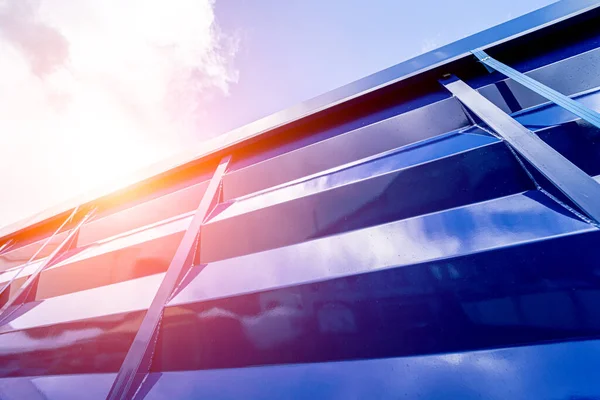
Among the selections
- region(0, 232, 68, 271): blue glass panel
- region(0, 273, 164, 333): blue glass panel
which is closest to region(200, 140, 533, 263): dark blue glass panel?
region(0, 273, 164, 333): blue glass panel

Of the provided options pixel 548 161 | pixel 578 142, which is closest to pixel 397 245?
pixel 548 161

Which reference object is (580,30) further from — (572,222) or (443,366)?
(443,366)

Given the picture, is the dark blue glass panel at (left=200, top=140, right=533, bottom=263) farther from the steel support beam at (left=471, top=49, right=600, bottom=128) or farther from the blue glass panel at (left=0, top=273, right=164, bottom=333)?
the blue glass panel at (left=0, top=273, right=164, bottom=333)

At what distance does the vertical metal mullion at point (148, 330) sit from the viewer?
1128 mm

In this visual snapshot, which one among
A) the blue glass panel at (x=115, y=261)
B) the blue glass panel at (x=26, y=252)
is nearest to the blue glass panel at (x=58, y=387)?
the blue glass panel at (x=115, y=261)

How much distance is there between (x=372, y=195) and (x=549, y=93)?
40.8 inches

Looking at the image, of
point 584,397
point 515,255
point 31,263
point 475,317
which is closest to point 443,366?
point 475,317

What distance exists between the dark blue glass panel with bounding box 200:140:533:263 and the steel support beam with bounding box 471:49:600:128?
293 millimetres

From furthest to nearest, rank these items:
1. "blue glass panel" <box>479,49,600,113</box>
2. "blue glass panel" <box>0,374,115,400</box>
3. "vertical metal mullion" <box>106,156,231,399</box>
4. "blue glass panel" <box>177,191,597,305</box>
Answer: "blue glass panel" <box>479,49,600,113</box>, "blue glass panel" <box>0,374,115,400</box>, "vertical metal mullion" <box>106,156,231,399</box>, "blue glass panel" <box>177,191,597,305</box>

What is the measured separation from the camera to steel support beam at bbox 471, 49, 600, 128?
1.14 m

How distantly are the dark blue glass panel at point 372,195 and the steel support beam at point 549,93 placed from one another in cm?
29

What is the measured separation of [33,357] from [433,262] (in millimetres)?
2528

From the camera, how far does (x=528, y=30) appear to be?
6.00 ft

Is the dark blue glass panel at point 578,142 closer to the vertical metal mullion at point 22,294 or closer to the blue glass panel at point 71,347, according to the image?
the blue glass panel at point 71,347
